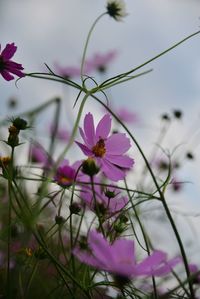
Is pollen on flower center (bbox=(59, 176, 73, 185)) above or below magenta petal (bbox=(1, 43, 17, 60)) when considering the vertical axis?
below

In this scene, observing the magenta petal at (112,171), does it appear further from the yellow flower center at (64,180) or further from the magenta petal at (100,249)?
the magenta petal at (100,249)

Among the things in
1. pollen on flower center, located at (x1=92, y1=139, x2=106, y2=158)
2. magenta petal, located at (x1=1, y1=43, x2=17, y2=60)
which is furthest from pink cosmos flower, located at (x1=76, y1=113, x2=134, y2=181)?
magenta petal, located at (x1=1, y1=43, x2=17, y2=60)

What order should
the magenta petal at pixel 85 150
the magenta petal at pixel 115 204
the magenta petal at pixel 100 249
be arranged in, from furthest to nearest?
1. the magenta petal at pixel 115 204
2. the magenta petal at pixel 85 150
3. the magenta petal at pixel 100 249

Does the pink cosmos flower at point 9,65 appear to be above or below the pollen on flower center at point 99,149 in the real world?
above

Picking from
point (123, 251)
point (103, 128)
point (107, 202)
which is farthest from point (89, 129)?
point (123, 251)

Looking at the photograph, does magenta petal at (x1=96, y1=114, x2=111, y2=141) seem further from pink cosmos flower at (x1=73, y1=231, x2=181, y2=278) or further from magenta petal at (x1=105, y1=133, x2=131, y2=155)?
pink cosmos flower at (x1=73, y1=231, x2=181, y2=278)

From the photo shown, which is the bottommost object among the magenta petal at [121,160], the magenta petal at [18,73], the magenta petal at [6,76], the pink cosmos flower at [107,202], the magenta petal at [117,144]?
the pink cosmos flower at [107,202]

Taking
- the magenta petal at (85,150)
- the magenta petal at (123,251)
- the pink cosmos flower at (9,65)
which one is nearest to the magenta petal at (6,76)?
the pink cosmos flower at (9,65)

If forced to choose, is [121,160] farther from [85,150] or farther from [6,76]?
[6,76]
